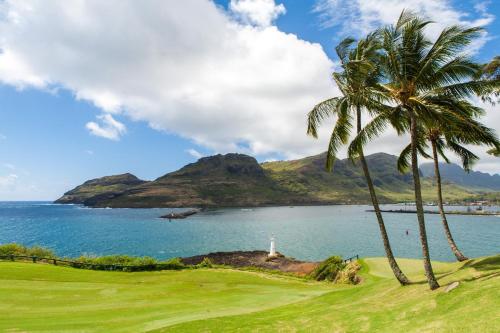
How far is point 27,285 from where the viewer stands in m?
28.9

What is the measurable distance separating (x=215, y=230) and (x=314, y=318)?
120 meters

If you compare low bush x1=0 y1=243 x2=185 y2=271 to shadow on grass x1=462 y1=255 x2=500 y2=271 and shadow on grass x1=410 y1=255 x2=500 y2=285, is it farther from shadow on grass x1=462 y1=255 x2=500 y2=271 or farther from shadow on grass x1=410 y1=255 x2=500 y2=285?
shadow on grass x1=462 y1=255 x2=500 y2=271

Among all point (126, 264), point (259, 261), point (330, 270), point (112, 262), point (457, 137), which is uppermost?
point (457, 137)

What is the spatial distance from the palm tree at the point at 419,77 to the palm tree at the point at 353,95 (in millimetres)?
1261

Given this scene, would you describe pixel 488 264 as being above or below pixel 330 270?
above

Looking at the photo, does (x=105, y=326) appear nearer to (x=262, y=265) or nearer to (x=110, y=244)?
(x=262, y=265)

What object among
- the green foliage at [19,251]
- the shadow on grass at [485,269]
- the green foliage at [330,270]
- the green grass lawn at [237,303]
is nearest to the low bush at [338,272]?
the green foliage at [330,270]

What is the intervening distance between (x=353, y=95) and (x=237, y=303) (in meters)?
16.0

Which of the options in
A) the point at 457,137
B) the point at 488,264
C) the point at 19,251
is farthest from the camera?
the point at 19,251

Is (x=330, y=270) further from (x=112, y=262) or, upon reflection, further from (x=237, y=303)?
(x=112, y=262)

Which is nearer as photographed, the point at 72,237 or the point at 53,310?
the point at 53,310

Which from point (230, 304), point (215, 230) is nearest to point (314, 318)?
point (230, 304)

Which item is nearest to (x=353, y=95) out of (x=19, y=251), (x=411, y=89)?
(x=411, y=89)

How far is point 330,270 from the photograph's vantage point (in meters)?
42.2
